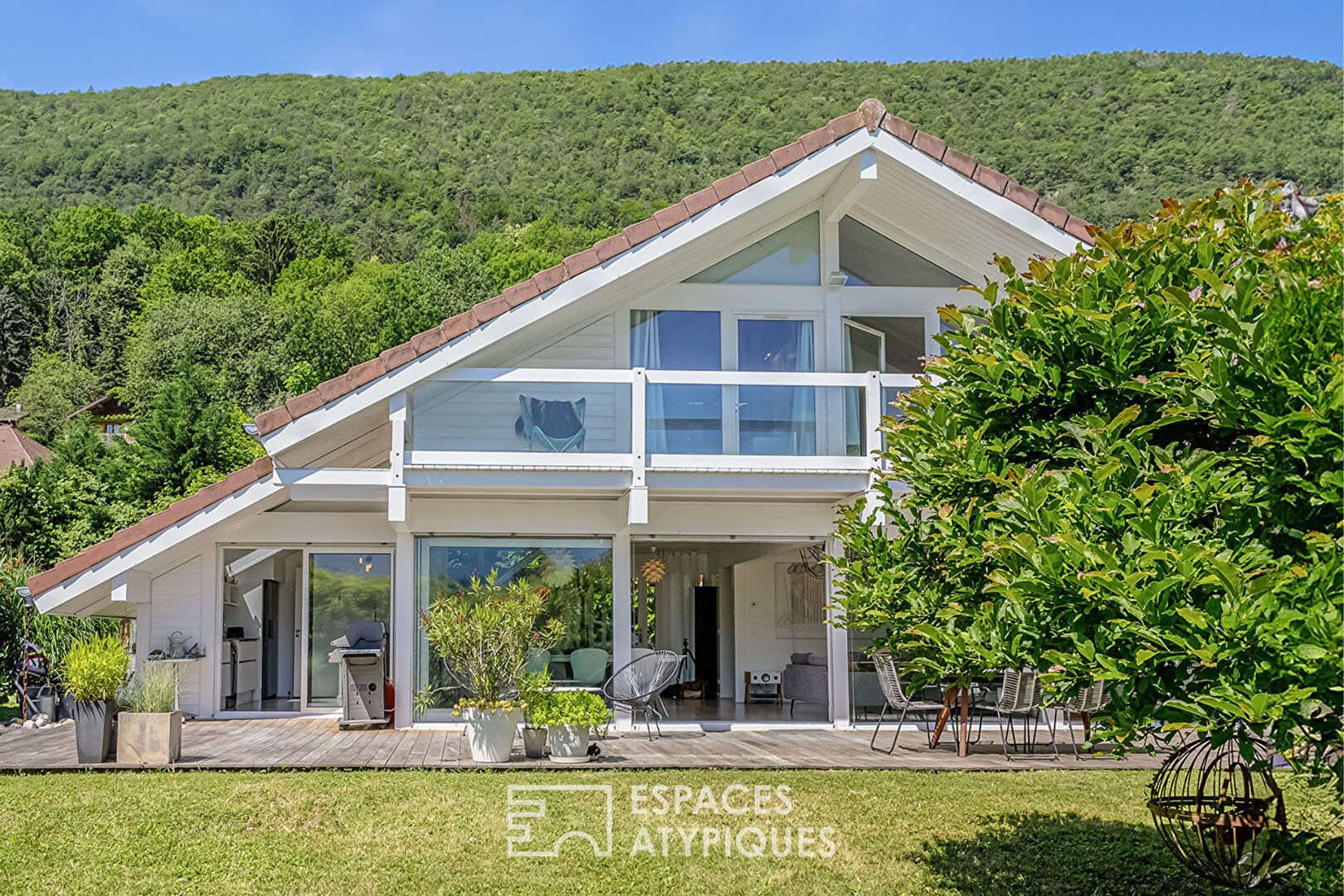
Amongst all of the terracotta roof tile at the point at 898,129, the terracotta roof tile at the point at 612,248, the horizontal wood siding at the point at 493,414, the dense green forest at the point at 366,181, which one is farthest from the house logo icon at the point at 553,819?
the dense green forest at the point at 366,181

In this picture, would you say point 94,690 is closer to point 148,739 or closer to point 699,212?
point 148,739

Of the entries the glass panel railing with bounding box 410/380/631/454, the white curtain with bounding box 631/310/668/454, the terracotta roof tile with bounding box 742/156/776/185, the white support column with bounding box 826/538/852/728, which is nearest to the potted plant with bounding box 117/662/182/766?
the glass panel railing with bounding box 410/380/631/454

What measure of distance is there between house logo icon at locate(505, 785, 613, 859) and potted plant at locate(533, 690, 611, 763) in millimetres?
1340

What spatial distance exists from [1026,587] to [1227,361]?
1.11 m

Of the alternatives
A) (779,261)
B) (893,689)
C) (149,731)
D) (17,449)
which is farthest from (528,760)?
(17,449)

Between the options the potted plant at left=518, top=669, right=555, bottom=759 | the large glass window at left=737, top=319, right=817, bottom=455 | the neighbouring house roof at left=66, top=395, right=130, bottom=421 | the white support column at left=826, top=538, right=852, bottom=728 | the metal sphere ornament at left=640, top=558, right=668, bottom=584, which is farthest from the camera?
the neighbouring house roof at left=66, top=395, right=130, bottom=421

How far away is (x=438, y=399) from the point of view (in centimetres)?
1312

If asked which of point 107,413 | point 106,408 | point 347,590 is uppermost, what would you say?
point 106,408

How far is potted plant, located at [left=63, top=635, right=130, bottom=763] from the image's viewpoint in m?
10.3

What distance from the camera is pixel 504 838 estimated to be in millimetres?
7840

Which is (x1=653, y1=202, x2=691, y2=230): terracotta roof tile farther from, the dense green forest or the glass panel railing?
the dense green forest

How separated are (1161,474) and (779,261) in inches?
400

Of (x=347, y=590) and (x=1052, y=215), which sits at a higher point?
(x=1052, y=215)

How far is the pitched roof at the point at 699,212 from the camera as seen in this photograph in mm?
12852
